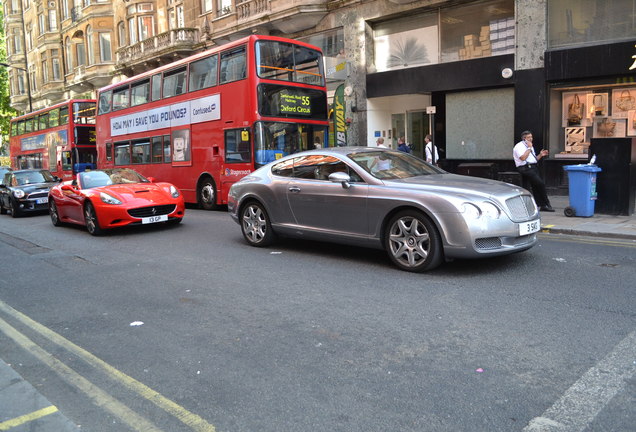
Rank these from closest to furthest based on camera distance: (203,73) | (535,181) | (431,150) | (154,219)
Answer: (154,219) < (535,181) < (203,73) < (431,150)

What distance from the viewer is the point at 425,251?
6.10 meters

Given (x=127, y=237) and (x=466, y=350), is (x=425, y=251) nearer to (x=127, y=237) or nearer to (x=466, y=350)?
(x=466, y=350)

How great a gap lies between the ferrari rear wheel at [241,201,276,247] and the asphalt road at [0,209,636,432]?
0.90m

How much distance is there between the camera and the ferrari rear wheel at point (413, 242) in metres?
6.01

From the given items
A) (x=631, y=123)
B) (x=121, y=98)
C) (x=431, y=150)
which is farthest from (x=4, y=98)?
(x=631, y=123)

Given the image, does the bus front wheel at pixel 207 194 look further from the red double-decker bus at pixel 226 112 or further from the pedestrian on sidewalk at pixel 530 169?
the pedestrian on sidewalk at pixel 530 169

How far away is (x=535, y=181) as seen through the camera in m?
11.2

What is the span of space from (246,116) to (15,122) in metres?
21.1

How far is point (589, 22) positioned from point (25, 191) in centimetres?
1632

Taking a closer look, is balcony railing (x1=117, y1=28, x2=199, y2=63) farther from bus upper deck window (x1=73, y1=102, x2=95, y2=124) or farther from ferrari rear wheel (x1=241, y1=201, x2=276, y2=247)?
ferrari rear wheel (x1=241, y1=201, x2=276, y2=247)

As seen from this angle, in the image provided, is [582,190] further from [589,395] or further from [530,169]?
[589,395]

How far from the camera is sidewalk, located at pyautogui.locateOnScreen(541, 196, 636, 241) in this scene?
8.44 m

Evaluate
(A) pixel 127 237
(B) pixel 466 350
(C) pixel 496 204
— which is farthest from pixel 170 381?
(A) pixel 127 237

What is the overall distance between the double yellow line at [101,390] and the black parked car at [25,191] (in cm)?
1194
